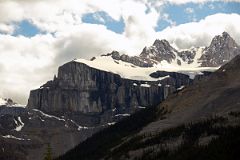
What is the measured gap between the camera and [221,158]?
656 feet

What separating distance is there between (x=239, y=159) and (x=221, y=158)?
560cm

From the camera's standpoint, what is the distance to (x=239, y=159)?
198 meters
